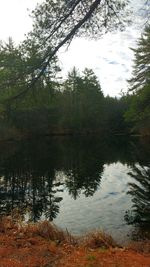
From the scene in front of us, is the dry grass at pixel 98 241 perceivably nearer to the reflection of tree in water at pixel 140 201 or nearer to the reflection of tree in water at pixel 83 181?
the reflection of tree in water at pixel 140 201

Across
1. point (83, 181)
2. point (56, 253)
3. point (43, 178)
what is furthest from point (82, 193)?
point (56, 253)

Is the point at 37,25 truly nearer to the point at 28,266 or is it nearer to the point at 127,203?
the point at 28,266

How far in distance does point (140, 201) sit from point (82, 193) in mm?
4062

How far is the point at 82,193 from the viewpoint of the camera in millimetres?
22469

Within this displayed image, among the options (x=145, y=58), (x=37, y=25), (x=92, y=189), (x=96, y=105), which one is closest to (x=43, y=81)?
(x=37, y=25)

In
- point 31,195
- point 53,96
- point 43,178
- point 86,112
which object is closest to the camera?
point 53,96

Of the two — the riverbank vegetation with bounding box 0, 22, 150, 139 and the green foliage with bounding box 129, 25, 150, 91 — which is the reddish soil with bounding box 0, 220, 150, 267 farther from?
the green foliage with bounding box 129, 25, 150, 91

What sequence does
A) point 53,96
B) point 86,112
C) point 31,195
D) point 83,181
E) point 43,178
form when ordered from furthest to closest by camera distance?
point 86,112, point 43,178, point 83,181, point 31,195, point 53,96

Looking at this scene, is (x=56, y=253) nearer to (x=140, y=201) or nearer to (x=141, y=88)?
(x=140, y=201)

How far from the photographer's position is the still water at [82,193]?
→ 16109 millimetres

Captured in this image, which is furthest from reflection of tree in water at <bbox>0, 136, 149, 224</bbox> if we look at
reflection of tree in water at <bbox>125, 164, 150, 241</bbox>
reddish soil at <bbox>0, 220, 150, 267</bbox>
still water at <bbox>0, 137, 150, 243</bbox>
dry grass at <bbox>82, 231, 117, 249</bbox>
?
dry grass at <bbox>82, 231, 117, 249</bbox>

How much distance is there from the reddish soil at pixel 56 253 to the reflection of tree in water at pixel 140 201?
3.84 m

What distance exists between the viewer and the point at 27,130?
79438 millimetres

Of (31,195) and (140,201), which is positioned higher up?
(31,195)
